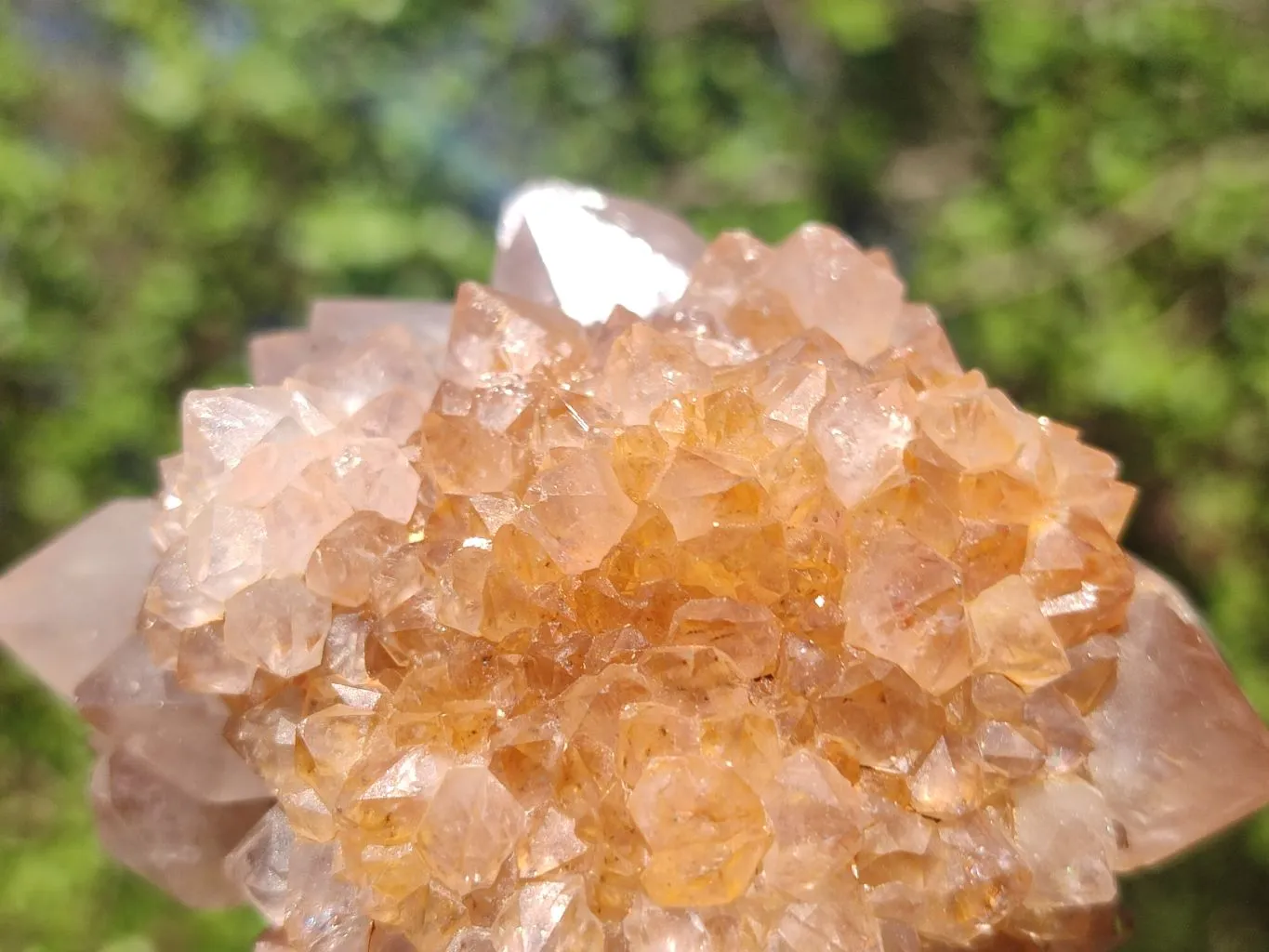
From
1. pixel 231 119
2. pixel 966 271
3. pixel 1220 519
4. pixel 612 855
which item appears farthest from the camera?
pixel 231 119

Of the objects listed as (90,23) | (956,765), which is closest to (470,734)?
(956,765)

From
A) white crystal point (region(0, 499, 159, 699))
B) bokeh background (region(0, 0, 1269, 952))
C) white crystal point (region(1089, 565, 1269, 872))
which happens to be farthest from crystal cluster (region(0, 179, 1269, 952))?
bokeh background (region(0, 0, 1269, 952))

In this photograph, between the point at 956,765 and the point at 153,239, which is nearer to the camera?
the point at 956,765

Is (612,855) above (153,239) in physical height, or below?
above

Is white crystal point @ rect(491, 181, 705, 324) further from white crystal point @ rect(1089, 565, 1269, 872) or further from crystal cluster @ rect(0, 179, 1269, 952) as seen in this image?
white crystal point @ rect(1089, 565, 1269, 872)

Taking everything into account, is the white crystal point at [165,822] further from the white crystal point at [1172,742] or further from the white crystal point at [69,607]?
the white crystal point at [1172,742]

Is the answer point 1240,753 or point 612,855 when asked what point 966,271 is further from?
point 612,855

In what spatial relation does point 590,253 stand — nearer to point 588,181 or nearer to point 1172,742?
point 1172,742

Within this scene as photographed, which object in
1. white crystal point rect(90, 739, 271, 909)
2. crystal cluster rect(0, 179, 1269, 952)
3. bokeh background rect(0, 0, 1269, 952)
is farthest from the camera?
bokeh background rect(0, 0, 1269, 952)
